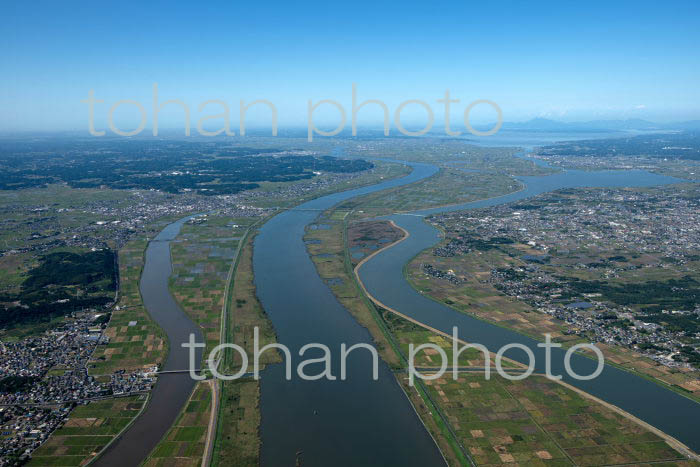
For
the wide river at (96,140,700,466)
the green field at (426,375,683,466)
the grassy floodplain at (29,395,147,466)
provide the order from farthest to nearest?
the wide river at (96,140,700,466) < the green field at (426,375,683,466) < the grassy floodplain at (29,395,147,466)

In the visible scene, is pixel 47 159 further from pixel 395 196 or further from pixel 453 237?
pixel 453 237

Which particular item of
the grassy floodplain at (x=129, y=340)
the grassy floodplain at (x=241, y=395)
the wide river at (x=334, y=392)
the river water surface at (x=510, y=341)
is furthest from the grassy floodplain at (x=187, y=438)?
the river water surface at (x=510, y=341)

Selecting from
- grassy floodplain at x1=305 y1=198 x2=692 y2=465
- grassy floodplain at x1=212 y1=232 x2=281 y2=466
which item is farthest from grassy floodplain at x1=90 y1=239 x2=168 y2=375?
grassy floodplain at x1=305 y1=198 x2=692 y2=465

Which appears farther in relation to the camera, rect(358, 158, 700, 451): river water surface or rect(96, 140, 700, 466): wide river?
rect(358, 158, 700, 451): river water surface

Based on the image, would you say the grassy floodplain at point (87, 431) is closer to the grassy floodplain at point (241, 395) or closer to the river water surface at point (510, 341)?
the grassy floodplain at point (241, 395)

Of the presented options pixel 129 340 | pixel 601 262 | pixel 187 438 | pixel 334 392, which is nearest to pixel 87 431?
pixel 187 438

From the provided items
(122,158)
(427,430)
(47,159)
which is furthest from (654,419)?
(47,159)

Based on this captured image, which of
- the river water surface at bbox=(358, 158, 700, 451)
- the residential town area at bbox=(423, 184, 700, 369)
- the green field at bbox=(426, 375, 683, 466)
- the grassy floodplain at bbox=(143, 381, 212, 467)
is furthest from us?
the residential town area at bbox=(423, 184, 700, 369)

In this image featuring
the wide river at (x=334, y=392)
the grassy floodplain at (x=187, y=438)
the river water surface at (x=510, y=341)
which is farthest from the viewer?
the river water surface at (x=510, y=341)

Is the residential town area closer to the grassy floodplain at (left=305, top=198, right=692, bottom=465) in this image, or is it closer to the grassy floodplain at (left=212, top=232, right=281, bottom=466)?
the grassy floodplain at (left=305, top=198, right=692, bottom=465)

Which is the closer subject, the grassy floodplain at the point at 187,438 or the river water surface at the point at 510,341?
the grassy floodplain at the point at 187,438
